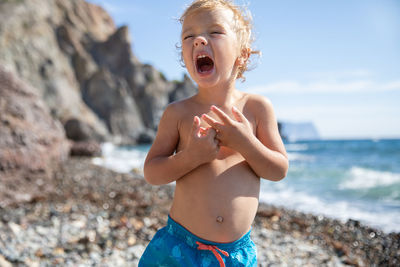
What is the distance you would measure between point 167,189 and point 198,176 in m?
7.16

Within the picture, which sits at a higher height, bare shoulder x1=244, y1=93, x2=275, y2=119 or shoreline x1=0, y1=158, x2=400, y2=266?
bare shoulder x1=244, y1=93, x2=275, y2=119

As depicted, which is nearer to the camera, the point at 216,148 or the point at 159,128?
the point at 216,148

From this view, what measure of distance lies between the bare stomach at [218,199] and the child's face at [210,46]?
39cm

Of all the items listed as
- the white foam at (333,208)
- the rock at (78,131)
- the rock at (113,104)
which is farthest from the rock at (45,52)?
the white foam at (333,208)

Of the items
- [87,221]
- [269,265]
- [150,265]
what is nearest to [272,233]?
[269,265]

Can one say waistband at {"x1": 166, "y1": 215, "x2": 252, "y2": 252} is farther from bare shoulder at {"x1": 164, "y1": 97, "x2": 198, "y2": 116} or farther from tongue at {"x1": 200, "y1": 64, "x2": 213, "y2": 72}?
tongue at {"x1": 200, "y1": 64, "x2": 213, "y2": 72}

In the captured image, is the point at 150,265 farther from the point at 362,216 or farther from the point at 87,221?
the point at 362,216

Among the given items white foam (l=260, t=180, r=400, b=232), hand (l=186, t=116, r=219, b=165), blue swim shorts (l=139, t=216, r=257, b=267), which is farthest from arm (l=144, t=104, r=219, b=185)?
white foam (l=260, t=180, r=400, b=232)

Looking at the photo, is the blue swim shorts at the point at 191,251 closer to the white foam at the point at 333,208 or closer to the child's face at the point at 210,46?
the child's face at the point at 210,46

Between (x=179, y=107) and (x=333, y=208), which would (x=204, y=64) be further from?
(x=333, y=208)

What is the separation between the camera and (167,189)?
859 cm

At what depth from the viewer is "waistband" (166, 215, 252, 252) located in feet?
5.08

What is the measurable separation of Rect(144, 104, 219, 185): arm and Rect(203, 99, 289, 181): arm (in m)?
0.06

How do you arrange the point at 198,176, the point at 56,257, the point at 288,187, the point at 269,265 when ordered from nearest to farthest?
the point at 198,176
the point at 56,257
the point at 269,265
the point at 288,187
